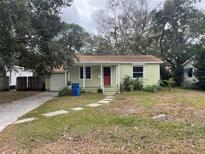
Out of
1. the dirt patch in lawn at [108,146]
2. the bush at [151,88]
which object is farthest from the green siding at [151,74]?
the dirt patch in lawn at [108,146]

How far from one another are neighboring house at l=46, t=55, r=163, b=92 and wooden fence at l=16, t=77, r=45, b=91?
4.50 metres

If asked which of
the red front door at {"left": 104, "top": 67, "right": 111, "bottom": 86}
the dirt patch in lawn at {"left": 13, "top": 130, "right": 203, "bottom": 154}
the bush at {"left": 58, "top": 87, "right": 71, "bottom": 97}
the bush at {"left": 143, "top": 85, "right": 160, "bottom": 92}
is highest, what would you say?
the red front door at {"left": 104, "top": 67, "right": 111, "bottom": 86}

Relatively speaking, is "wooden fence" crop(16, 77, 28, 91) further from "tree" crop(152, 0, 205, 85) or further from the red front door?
"tree" crop(152, 0, 205, 85)

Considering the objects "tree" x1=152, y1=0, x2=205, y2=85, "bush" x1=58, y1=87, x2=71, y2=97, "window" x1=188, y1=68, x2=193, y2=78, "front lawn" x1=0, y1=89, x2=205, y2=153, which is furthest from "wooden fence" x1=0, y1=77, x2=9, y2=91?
"front lawn" x1=0, y1=89, x2=205, y2=153

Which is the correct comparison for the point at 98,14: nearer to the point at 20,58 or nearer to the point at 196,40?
the point at 196,40

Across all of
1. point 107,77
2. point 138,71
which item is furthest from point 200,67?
point 107,77

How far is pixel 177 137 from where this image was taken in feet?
25.8

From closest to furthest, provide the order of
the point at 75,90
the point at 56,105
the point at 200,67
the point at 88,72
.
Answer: the point at 56,105 < the point at 75,90 < the point at 88,72 < the point at 200,67

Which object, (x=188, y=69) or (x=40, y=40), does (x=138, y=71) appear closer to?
(x=188, y=69)

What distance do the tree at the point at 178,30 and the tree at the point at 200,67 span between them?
16.3 ft

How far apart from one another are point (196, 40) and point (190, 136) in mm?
29820

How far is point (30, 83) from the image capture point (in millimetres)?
30734

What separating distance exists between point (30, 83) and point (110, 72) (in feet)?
27.2

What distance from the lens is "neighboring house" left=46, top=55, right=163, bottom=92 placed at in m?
26.2
